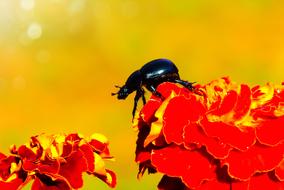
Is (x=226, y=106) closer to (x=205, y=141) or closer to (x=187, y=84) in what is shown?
(x=205, y=141)

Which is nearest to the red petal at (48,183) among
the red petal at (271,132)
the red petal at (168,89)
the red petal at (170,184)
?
the red petal at (170,184)

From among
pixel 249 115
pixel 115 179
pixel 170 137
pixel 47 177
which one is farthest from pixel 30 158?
pixel 249 115

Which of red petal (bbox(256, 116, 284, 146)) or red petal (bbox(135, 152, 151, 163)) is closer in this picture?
red petal (bbox(256, 116, 284, 146))

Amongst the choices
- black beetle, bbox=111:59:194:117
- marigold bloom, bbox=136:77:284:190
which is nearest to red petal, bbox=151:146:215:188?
marigold bloom, bbox=136:77:284:190

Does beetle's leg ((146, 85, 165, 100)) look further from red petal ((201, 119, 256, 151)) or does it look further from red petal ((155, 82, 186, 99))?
red petal ((201, 119, 256, 151))

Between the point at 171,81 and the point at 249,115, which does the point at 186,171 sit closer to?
the point at 249,115

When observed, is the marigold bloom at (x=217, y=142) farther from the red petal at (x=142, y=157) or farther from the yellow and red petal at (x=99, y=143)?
the yellow and red petal at (x=99, y=143)
